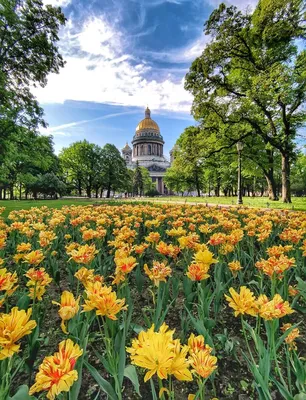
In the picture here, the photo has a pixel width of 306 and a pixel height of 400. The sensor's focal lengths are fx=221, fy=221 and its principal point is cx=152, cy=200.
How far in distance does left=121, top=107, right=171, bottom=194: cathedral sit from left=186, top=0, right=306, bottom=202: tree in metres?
75.2

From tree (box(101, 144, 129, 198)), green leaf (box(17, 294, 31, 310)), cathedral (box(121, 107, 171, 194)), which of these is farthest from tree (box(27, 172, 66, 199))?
cathedral (box(121, 107, 171, 194))

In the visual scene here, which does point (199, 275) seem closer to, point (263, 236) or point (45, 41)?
point (263, 236)

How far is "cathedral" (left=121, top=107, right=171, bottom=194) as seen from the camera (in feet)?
303

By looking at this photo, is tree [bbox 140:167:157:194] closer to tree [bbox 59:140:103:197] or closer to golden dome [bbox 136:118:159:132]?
golden dome [bbox 136:118:159:132]

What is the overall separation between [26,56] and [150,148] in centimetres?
8158

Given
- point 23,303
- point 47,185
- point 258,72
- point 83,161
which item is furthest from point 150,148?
point 23,303

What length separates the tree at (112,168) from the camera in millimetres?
41719

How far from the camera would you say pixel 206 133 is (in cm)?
1855

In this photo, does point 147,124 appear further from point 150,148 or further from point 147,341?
point 147,341

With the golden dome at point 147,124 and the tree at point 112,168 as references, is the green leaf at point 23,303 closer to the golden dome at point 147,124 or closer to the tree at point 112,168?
the tree at point 112,168

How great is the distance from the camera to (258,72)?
15.0 m

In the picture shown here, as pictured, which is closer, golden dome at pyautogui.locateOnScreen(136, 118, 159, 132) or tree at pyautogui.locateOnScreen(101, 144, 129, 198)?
tree at pyautogui.locateOnScreen(101, 144, 129, 198)

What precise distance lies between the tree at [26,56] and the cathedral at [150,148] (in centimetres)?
7702

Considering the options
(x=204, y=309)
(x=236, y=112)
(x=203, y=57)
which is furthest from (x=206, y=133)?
(x=204, y=309)
